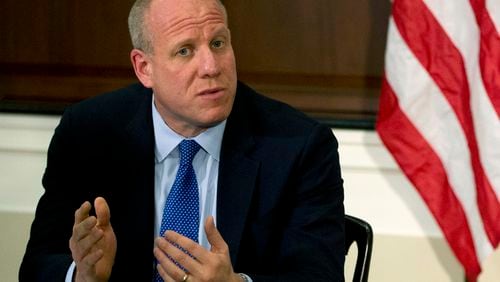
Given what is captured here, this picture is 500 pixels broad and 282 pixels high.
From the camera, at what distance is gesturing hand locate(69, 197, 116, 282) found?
2.18 metres

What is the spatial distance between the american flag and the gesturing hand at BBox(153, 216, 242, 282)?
1.43 metres

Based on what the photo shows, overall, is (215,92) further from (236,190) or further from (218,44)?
(236,190)

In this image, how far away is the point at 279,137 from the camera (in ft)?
8.41

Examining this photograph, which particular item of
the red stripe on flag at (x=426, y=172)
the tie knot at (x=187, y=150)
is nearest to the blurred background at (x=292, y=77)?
the red stripe on flag at (x=426, y=172)

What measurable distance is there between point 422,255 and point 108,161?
5.33ft

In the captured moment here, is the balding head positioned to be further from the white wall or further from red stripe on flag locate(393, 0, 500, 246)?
the white wall

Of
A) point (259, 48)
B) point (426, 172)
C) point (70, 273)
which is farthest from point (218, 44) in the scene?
point (259, 48)

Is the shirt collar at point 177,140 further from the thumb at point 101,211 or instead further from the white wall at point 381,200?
the white wall at point 381,200

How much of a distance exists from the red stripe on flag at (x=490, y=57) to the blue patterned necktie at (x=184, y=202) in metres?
1.12

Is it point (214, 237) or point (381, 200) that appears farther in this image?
point (381, 200)

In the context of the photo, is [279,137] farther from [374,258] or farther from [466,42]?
[374,258]

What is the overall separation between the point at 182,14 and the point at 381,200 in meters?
1.62

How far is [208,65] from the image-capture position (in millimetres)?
2383

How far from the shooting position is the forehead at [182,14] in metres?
2.41
